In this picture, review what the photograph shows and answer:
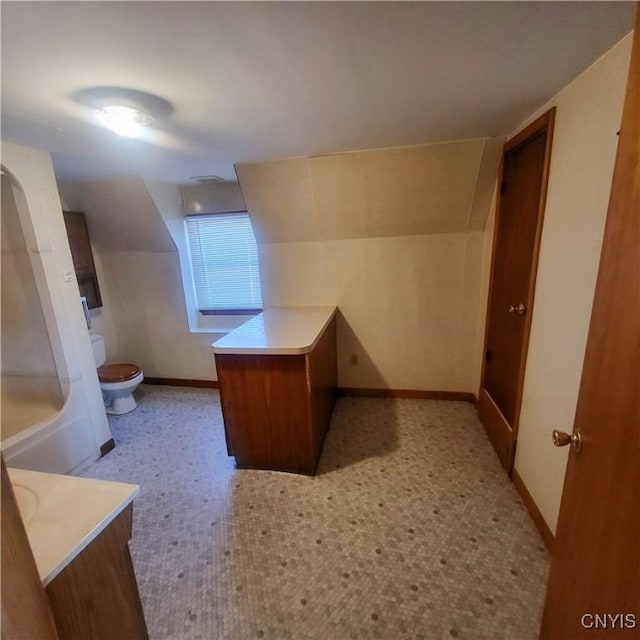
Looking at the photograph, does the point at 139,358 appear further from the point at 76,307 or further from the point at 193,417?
the point at 76,307

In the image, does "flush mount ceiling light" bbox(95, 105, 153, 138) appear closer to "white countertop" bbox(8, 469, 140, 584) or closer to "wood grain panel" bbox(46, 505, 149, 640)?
"white countertop" bbox(8, 469, 140, 584)

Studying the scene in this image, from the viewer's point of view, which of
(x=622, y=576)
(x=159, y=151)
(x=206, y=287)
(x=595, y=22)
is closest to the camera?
(x=622, y=576)

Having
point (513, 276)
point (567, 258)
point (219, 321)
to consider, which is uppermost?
point (567, 258)

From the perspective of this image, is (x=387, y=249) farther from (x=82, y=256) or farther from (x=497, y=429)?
(x=82, y=256)

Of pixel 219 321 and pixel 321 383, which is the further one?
pixel 219 321

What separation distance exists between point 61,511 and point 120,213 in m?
2.87

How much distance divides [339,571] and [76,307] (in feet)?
7.33

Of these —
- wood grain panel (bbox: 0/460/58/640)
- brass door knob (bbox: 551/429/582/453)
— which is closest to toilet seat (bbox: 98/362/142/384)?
wood grain panel (bbox: 0/460/58/640)

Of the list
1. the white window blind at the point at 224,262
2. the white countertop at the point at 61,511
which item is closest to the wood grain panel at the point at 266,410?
the white countertop at the point at 61,511

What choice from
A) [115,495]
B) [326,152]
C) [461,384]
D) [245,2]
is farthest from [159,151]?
[461,384]

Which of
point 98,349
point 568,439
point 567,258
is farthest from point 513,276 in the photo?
point 98,349

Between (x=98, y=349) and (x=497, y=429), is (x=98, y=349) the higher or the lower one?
the higher one

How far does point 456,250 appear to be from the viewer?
2771 mm

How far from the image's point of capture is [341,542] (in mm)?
1661
